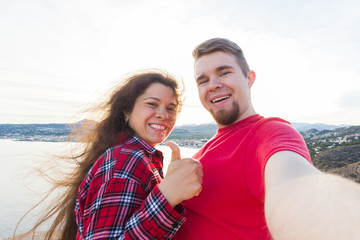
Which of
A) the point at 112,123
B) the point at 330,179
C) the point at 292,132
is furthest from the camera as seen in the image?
the point at 112,123

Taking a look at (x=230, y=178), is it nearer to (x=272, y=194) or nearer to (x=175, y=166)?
(x=175, y=166)

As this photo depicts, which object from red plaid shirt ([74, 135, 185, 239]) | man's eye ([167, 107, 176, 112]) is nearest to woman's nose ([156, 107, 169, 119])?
man's eye ([167, 107, 176, 112])

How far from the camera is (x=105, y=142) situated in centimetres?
247

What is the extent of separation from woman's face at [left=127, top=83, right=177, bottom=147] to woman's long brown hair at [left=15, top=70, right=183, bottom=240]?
9 centimetres

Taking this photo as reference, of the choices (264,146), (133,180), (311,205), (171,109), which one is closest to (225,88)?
(171,109)

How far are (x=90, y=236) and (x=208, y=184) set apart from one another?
0.97 m

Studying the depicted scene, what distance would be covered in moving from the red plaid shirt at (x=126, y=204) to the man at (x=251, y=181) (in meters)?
0.32

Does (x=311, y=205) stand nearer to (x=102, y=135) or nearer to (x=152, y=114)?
(x=152, y=114)

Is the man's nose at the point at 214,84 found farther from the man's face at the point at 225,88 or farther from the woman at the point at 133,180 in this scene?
the woman at the point at 133,180

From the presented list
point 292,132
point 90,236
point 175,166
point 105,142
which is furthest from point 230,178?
point 105,142

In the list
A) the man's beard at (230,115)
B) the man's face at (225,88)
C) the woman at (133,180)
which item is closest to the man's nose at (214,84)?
the man's face at (225,88)

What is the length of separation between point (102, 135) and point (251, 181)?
6.00ft

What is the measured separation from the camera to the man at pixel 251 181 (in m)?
0.73

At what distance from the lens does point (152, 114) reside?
241 cm
